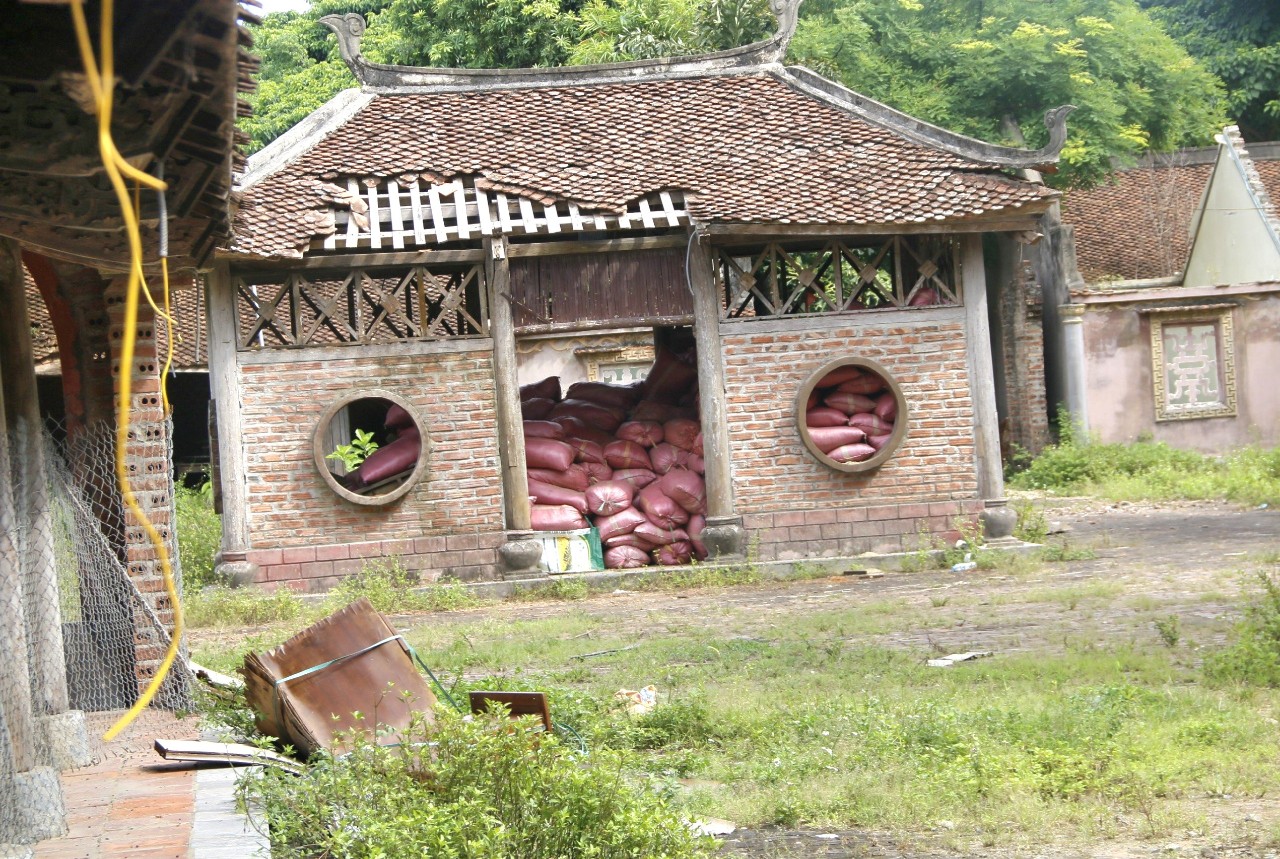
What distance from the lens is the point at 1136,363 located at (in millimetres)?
22156

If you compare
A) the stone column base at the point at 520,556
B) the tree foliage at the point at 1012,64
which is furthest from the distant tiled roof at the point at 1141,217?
the stone column base at the point at 520,556

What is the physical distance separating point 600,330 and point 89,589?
708cm

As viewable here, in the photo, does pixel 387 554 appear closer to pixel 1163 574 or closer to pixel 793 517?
pixel 793 517

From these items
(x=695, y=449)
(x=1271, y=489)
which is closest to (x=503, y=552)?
(x=695, y=449)

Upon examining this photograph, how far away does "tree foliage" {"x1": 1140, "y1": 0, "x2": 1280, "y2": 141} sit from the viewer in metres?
29.5

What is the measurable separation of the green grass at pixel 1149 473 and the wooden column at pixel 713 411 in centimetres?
711

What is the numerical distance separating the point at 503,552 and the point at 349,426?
26.7 feet

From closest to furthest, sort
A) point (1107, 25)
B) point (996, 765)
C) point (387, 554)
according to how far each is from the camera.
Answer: point (996, 765) < point (387, 554) < point (1107, 25)

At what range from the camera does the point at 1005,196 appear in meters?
14.1

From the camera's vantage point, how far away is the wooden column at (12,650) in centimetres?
567

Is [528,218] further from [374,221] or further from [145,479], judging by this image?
[145,479]

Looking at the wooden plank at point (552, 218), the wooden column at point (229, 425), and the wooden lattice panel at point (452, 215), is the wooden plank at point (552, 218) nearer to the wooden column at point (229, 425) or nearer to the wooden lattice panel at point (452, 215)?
the wooden lattice panel at point (452, 215)

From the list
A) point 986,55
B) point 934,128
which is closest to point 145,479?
point 934,128

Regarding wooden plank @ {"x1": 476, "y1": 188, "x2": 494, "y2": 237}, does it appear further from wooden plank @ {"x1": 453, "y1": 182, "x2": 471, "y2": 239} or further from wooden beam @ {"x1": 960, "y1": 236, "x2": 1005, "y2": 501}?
wooden beam @ {"x1": 960, "y1": 236, "x2": 1005, "y2": 501}
